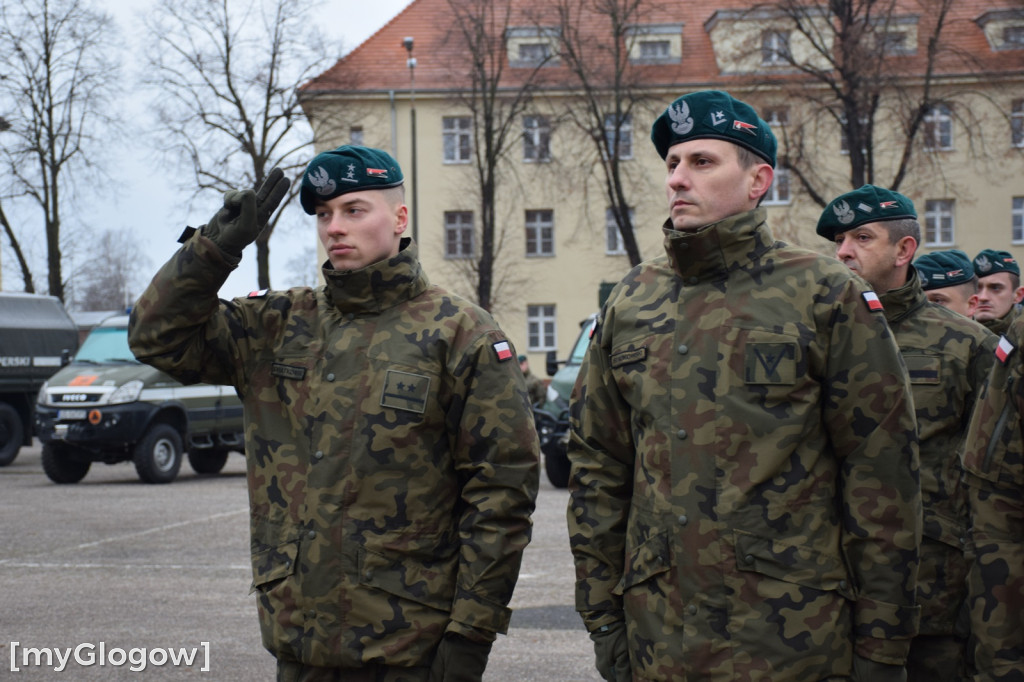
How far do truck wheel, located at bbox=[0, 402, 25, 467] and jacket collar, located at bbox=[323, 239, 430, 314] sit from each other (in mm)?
18372

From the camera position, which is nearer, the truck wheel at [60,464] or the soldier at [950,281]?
the soldier at [950,281]

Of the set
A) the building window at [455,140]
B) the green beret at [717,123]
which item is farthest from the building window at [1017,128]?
the green beret at [717,123]

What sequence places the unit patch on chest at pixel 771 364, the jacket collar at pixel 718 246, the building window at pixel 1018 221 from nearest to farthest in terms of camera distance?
the unit patch on chest at pixel 771 364, the jacket collar at pixel 718 246, the building window at pixel 1018 221

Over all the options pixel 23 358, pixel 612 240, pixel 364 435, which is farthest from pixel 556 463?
pixel 612 240

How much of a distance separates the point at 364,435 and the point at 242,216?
69 cm

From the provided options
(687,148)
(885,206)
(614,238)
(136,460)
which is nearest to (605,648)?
(687,148)

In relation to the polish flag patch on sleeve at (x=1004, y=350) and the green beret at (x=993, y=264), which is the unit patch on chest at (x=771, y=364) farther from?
the green beret at (x=993, y=264)

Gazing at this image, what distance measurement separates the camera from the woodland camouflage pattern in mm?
4242

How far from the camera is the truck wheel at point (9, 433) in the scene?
20.4m

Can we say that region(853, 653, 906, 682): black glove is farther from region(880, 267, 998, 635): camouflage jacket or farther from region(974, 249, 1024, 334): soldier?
region(974, 249, 1024, 334): soldier

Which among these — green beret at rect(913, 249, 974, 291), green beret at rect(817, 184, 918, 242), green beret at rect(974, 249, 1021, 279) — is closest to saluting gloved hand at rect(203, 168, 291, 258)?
green beret at rect(817, 184, 918, 242)

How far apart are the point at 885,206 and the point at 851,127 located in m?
26.1

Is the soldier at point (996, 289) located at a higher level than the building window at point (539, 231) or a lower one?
lower

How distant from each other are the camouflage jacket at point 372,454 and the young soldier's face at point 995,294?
420 cm
